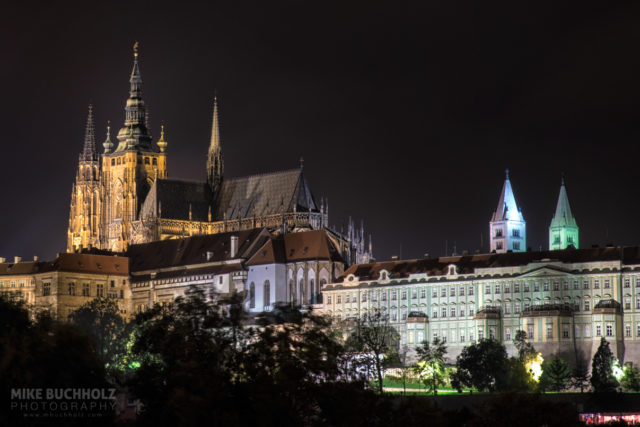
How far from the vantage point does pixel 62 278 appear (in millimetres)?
188750

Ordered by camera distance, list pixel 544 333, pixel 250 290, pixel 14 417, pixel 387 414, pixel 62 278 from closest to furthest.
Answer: pixel 14 417, pixel 387 414, pixel 544 333, pixel 250 290, pixel 62 278

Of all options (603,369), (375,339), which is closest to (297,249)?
(375,339)

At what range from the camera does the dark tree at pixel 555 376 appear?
132625mm

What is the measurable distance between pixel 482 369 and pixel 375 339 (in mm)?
13732

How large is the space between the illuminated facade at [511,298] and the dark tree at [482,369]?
9365mm

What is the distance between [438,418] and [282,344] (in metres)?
11.9

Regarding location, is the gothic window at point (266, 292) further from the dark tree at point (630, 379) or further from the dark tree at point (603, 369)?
the dark tree at point (630, 379)

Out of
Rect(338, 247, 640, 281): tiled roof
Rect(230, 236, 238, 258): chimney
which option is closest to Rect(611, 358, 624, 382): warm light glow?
Rect(338, 247, 640, 281): tiled roof

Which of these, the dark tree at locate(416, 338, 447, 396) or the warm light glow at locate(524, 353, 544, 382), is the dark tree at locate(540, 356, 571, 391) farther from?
the dark tree at locate(416, 338, 447, 396)

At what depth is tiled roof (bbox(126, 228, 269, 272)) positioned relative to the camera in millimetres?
184625

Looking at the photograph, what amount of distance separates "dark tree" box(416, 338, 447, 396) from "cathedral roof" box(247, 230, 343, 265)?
32.4m

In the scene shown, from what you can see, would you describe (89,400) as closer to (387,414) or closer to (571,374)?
(387,414)

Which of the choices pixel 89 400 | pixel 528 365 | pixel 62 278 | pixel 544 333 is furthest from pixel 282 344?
pixel 62 278

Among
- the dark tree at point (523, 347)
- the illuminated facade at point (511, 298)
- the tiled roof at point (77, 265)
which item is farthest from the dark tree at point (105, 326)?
the dark tree at point (523, 347)
